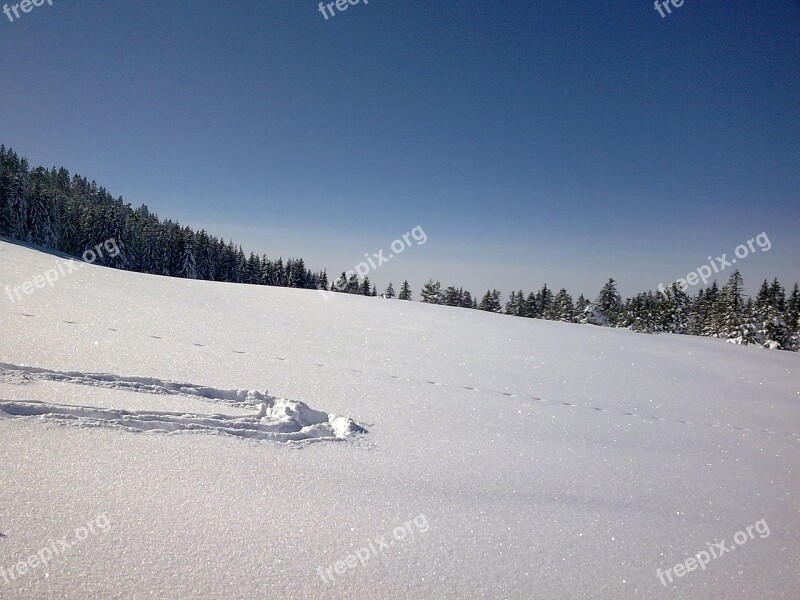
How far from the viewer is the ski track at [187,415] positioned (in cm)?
299

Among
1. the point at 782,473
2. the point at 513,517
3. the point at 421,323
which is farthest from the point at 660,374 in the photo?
the point at 513,517

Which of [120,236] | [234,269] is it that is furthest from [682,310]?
[120,236]

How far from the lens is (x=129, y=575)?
1.83m

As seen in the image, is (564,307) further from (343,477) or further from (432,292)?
(343,477)

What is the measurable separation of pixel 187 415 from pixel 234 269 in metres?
74.2

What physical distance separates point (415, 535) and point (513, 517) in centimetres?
89

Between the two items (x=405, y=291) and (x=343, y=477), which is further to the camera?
(x=405, y=291)

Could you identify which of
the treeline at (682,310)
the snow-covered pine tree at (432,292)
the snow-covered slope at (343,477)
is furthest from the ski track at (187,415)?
the snow-covered pine tree at (432,292)

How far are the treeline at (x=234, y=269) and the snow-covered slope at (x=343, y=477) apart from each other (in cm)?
3909

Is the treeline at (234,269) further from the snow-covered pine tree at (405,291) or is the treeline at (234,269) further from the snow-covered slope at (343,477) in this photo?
the snow-covered slope at (343,477)

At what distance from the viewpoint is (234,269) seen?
232 ft

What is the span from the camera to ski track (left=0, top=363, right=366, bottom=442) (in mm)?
2988

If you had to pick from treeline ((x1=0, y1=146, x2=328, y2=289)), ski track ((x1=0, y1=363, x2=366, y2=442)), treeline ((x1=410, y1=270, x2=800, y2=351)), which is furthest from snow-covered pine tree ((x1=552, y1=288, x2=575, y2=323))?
ski track ((x1=0, y1=363, x2=366, y2=442))

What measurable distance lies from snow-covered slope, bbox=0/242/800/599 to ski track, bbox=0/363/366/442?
0.09 feet
